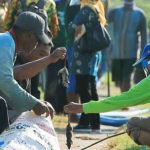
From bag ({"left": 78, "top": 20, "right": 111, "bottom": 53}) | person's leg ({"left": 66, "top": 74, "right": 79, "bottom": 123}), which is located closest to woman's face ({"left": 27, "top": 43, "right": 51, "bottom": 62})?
bag ({"left": 78, "top": 20, "right": 111, "bottom": 53})

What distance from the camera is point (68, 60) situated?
10.5 metres

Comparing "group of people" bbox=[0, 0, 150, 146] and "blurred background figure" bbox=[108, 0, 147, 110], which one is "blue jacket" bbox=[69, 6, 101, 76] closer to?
"group of people" bbox=[0, 0, 150, 146]

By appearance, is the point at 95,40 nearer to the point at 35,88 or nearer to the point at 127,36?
the point at 35,88

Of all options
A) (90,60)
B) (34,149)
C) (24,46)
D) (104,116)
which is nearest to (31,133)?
(34,149)

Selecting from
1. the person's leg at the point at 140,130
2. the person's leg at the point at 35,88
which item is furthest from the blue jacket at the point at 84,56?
the person's leg at the point at 140,130

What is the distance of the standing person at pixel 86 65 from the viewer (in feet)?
31.2

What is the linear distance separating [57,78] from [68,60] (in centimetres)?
78

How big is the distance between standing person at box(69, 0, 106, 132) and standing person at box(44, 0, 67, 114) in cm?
131

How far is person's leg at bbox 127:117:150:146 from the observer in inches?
281

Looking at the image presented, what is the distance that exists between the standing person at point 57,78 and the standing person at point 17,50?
3.94m

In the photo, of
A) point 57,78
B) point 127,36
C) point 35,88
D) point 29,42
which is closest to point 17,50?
Result: point 29,42

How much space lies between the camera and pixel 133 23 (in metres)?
12.4

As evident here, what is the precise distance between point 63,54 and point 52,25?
118 inches

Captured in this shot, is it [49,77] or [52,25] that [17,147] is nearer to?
[52,25]
